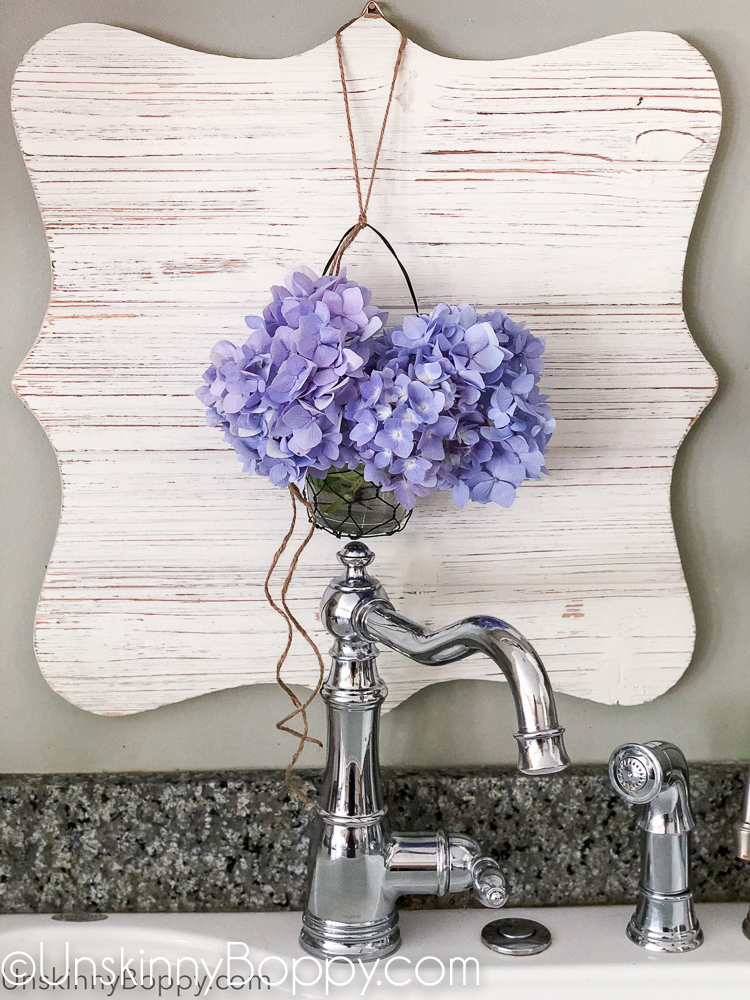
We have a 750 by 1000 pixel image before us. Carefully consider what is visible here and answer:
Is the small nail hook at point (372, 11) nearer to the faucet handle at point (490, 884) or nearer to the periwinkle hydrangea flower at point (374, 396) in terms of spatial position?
the periwinkle hydrangea flower at point (374, 396)

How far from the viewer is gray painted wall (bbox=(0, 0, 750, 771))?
2.97 feet

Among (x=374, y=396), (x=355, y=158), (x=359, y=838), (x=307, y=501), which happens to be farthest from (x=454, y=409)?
(x=359, y=838)

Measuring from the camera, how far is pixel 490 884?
814 mm

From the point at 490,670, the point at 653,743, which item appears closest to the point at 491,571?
the point at 490,670

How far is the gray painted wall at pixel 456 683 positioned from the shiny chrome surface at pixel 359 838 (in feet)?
0.34

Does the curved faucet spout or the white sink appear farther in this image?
the white sink

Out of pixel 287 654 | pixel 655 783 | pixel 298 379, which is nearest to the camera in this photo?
pixel 298 379

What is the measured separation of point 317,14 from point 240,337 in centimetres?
34

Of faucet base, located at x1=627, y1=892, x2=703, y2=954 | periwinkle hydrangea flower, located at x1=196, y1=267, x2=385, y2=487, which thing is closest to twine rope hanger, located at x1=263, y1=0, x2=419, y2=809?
periwinkle hydrangea flower, located at x1=196, y1=267, x2=385, y2=487

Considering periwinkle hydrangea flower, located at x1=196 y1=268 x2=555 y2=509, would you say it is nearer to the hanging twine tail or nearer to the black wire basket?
the black wire basket

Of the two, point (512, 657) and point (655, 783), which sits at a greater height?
point (512, 657)

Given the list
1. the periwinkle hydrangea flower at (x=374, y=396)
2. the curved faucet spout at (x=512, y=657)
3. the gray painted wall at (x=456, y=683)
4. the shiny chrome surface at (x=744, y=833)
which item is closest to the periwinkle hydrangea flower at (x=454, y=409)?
the periwinkle hydrangea flower at (x=374, y=396)

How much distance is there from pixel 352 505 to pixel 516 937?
47cm

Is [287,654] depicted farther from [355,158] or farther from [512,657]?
[355,158]
